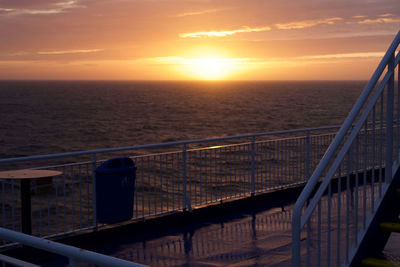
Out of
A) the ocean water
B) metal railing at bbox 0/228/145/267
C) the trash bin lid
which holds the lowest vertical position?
the ocean water

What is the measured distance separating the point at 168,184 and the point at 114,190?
1337 cm

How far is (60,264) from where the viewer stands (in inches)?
244

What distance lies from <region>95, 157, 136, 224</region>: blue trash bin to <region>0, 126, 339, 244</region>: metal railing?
11cm

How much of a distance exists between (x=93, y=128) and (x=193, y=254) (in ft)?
194

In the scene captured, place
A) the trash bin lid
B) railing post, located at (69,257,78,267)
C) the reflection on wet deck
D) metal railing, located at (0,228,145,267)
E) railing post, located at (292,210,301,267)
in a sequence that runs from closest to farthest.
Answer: metal railing, located at (0,228,145,267) → railing post, located at (69,257,78,267) → railing post, located at (292,210,301,267) → the reflection on wet deck → the trash bin lid

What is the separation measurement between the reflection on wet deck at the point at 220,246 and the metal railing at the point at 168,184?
53cm

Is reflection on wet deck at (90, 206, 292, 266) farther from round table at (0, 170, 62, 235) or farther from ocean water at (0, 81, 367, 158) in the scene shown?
ocean water at (0, 81, 367, 158)

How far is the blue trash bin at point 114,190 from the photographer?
24.4ft

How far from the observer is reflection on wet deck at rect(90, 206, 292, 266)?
20.8ft

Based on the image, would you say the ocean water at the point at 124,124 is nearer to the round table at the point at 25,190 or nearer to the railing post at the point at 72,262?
the round table at the point at 25,190

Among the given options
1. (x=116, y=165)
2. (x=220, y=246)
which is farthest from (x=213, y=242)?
(x=116, y=165)

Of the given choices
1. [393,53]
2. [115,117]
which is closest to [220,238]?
[393,53]

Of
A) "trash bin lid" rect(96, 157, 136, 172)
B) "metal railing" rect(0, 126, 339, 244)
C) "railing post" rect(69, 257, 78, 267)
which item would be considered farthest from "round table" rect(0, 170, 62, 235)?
"railing post" rect(69, 257, 78, 267)

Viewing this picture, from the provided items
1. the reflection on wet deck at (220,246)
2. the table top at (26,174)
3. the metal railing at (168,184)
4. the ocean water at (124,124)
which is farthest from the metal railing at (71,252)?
the ocean water at (124,124)
